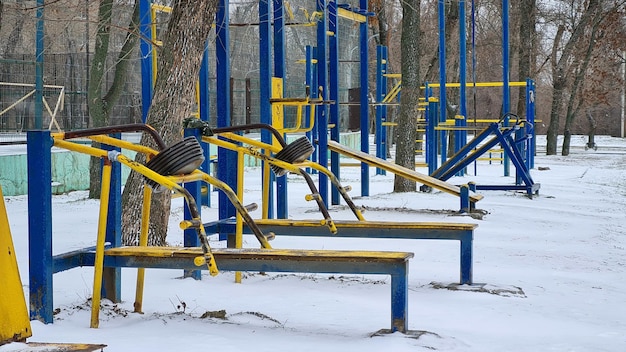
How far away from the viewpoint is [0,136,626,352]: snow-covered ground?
14.7 ft

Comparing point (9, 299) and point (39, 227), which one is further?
point (39, 227)

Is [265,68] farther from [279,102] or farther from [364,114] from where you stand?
[364,114]

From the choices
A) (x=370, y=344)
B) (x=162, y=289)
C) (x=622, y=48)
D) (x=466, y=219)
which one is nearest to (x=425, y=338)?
(x=370, y=344)

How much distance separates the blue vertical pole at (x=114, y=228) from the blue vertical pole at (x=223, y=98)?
228cm

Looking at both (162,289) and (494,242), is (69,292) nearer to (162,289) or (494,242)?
(162,289)

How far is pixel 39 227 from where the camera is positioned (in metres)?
4.57

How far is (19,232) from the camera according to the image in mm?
9117

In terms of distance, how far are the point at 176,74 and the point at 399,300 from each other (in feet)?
10.7

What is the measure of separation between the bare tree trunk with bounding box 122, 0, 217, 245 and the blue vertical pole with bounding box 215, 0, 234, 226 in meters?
0.62

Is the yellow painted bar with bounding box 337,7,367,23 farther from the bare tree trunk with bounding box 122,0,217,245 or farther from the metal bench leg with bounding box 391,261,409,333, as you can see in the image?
the metal bench leg with bounding box 391,261,409,333

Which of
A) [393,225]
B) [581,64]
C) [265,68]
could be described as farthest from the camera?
[581,64]

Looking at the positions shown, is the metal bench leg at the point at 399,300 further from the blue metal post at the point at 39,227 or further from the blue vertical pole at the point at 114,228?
the blue metal post at the point at 39,227

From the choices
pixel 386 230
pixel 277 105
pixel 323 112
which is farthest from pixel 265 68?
pixel 386 230

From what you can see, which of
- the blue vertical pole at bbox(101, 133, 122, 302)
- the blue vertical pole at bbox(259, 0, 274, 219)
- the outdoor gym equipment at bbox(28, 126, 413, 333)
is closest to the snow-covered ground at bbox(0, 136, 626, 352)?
the blue vertical pole at bbox(101, 133, 122, 302)
